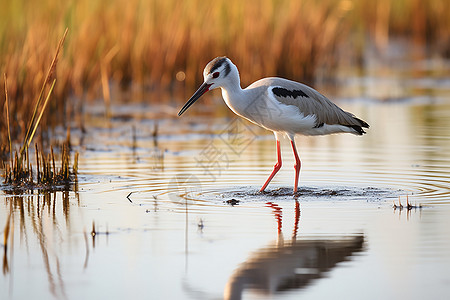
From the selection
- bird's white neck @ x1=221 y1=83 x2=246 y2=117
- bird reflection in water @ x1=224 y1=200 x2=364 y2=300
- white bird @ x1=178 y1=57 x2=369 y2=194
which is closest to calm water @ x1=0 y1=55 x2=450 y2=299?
bird reflection in water @ x1=224 y1=200 x2=364 y2=300

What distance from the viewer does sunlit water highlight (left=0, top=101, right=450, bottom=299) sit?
485 cm

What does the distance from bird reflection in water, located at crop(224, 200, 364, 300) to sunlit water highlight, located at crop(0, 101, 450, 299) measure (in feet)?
0.04

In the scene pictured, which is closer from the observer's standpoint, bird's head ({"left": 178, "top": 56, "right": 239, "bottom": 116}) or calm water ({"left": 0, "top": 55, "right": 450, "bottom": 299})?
calm water ({"left": 0, "top": 55, "right": 450, "bottom": 299})

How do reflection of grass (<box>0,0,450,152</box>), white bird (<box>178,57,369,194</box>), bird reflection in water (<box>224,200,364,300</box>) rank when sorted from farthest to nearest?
1. reflection of grass (<box>0,0,450,152</box>)
2. white bird (<box>178,57,369,194</box>)
3. bird reflection in water (<box>224,200,364,300</box>)

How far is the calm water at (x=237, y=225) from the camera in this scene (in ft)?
15.9

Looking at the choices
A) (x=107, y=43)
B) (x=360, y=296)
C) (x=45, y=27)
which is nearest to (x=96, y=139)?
(x=45, y=27)

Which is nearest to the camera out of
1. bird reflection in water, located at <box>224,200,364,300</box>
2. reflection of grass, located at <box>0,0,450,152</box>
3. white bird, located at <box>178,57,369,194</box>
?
bird reflection in water, located at <box>224,200,364,300</box>

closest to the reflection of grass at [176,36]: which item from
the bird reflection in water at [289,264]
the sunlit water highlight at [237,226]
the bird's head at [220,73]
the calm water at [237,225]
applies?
the calm water at [237,225]

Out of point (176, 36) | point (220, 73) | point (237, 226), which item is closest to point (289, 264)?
point (237, 226)

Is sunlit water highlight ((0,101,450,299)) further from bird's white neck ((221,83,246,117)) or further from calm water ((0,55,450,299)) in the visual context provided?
bird's white neck ((221,83,246,117))

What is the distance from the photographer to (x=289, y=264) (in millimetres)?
5242

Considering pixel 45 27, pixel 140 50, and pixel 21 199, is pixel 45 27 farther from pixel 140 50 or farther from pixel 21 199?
pixel 21 199

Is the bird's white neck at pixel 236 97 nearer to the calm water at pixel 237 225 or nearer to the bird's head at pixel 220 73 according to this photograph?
the bird's head at pixel 220 73

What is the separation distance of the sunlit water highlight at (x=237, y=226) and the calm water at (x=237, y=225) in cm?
1
